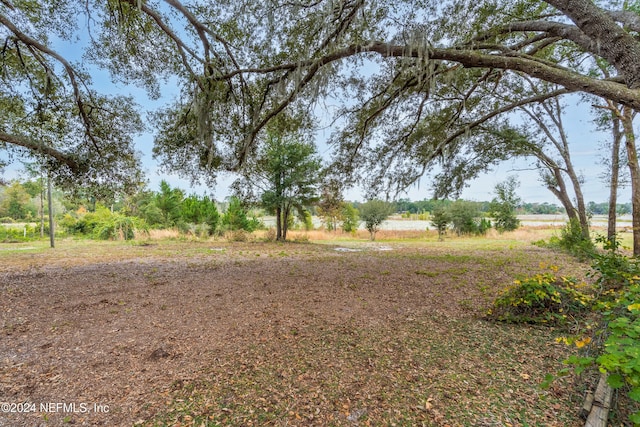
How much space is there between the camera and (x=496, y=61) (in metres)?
2.59

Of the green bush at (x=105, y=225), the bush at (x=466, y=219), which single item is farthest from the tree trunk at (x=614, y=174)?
the green bush at (x=105, y=225)

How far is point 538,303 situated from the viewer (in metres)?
2.44

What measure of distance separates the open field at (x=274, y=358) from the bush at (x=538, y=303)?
0.15m

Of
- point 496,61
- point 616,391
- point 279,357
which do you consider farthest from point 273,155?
point 616,391

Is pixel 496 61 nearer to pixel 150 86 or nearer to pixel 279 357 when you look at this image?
pixel 279 357

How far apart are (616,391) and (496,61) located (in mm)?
2766

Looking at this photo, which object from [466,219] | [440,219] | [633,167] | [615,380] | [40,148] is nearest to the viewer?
[615,380]

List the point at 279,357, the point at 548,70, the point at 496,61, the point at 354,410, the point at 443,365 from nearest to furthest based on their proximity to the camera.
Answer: the point at 354,410, the point at 443,365, the point at 279,357, the point at 548,70, the point at 496,61

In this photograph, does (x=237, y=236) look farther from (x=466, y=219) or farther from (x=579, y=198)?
(x=466, y=219)

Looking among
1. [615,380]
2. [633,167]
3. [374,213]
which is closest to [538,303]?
[615,380]

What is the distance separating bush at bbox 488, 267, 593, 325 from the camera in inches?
90.4

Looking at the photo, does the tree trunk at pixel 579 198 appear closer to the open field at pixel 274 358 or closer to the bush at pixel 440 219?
the open field at pixel 274 358

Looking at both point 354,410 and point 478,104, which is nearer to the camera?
point 354,410

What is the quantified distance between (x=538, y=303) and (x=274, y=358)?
97.4 inches
